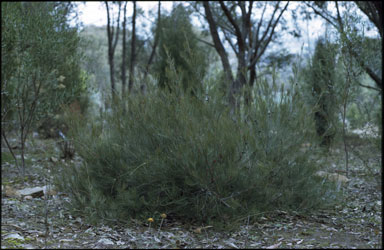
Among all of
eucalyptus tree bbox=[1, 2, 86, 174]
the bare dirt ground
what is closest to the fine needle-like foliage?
the bare dirt ground

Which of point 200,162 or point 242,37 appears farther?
point 242,37

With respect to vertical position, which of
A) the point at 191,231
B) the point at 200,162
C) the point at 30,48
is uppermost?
the point at 30,48

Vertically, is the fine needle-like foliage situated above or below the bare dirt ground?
above

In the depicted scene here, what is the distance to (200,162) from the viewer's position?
356cm

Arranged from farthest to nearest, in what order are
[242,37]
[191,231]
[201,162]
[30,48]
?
[242,37] → [30,48] → [191,231] → [201,162]

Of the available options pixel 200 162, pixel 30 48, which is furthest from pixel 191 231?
pixel 30 48

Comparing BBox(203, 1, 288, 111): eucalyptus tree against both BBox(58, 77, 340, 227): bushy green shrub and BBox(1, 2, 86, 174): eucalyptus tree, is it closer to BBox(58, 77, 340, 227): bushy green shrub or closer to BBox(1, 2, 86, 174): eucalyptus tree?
BBox(58, 77, 340, 227): bushy green shrub

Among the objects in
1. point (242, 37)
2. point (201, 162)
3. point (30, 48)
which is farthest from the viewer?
point (242, 37)

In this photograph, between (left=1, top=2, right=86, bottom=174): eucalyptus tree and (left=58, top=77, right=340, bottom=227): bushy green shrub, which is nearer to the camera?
(left=58, top=77, right=340, bottom=227): bushy green shrub

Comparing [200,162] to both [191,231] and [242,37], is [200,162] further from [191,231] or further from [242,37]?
[242,37]

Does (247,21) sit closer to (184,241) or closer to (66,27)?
(66,27)

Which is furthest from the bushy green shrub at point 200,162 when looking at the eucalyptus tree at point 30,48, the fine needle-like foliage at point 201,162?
the eucalyptus tree at point 30,48

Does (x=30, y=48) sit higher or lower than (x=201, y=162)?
higher

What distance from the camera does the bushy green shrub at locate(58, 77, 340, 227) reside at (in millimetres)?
3594
